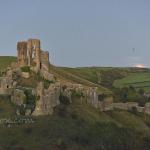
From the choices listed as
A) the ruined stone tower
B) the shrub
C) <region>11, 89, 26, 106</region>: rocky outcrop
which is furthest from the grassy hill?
the ruined stone tower

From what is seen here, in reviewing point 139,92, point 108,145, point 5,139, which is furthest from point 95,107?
point 139,92

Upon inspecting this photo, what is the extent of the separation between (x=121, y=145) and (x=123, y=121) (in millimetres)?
20558

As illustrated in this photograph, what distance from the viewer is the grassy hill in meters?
83.0

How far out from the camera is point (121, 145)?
311ft

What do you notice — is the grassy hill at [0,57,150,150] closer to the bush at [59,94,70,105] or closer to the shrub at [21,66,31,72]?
the bush at [59,94,70,105]

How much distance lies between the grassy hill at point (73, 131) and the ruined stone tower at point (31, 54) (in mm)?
19218

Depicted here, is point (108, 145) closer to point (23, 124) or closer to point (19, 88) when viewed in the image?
point (23, 124)

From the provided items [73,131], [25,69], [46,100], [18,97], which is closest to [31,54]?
[25,69]

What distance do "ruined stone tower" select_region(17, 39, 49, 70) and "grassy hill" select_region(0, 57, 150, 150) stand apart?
1922 cm

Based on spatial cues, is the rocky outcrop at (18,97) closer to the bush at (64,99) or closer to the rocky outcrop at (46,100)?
the rocky outcrop at (46,100)

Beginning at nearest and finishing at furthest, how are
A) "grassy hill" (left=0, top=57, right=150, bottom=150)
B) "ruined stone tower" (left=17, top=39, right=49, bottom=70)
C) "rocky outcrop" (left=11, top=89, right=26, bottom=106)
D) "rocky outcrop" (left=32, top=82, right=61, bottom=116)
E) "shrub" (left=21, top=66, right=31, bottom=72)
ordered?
"grassy hill" (left=0, top=57, right=150, bottom=150) → "rocky outcrop" (left=32, top=82, right=61, bottom=116) → "rocky outcrop" (left=11, top=89, right=26, bottom=106) → "shrub" (left=21, top=66, right=31, bottom=72) → "ruined stone tower" (left=17, top=39, right=49, bottom=70)

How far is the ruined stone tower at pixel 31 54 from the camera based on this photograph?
416 feet

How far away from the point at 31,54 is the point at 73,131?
136 ft

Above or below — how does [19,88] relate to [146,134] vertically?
above
